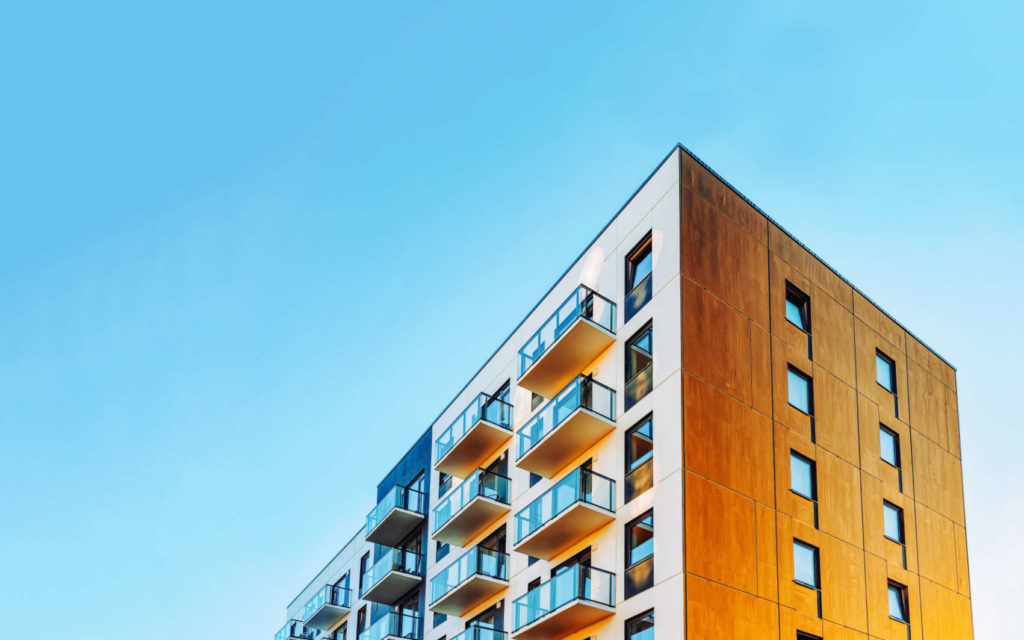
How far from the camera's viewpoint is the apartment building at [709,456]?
2420 centimetres

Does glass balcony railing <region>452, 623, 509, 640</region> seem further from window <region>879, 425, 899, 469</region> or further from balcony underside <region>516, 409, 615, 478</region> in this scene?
window <region>879, 425, 899, 469</region>

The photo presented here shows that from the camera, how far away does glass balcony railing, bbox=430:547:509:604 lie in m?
31.8

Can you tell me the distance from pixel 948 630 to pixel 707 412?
32.7 ft

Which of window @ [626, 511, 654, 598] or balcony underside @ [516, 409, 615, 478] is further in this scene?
balcony underside @ [516, 409, 615, 478]

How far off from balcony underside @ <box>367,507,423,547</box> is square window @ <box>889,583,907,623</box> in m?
17.6

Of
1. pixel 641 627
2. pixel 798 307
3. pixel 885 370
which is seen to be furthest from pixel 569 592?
pixel 885 370

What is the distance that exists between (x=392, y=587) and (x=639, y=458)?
657 inches

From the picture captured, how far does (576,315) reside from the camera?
29406 millimetres

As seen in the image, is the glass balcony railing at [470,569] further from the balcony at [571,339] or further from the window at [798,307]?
the window at [798,307]

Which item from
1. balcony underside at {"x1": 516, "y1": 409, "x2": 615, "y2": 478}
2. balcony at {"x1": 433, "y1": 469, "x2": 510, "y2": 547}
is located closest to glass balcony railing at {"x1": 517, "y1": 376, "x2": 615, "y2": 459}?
balcony underside at {"x1": 516, "y1": 409, "x2": 615, "y2": 478}

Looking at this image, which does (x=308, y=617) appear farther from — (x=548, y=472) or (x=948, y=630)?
(x=948, y=630)

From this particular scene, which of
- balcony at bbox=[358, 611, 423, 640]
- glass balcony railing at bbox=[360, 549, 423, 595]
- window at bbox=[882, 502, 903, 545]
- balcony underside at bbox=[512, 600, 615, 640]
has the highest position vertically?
glass balcony railing at bbox=[360, 549, 423, 595]

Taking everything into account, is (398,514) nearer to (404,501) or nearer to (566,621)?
(404,501)

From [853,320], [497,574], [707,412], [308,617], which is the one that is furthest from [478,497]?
[308,617]
